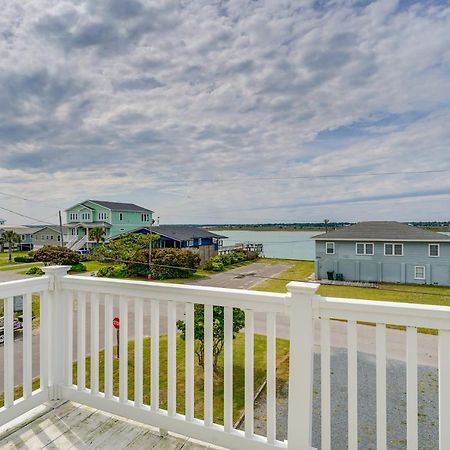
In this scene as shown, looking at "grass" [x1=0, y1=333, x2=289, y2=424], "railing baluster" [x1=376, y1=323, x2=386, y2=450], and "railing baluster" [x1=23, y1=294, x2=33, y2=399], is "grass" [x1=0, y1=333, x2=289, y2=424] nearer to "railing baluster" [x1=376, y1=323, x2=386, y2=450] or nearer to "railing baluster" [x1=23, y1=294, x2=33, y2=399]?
"railing baluster" [x1=23, y1=294, x2=33, y2=399]

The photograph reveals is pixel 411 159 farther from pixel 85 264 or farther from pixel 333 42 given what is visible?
pixel 85 264

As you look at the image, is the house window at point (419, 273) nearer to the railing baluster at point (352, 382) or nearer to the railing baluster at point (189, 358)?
the railing baluster at point (352, 382)

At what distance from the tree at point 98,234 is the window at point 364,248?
10.6 metres

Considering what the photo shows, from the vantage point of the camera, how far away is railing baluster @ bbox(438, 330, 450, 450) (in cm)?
116

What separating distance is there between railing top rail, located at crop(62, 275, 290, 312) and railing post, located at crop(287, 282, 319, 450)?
68 mm

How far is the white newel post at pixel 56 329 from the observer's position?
2.00m

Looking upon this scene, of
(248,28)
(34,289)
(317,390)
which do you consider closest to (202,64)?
(248,28)

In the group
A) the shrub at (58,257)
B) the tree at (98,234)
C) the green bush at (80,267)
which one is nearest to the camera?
the green bush at (80,267)

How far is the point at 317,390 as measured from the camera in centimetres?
406

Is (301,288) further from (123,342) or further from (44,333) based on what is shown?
(44,333)

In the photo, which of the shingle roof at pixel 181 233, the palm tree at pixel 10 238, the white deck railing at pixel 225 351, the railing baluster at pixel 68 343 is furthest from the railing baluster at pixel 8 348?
the shingle roof at pixel 181 233

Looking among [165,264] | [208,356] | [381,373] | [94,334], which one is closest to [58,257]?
[94,334]

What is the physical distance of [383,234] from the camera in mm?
12844

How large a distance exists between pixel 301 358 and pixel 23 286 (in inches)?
63.2
